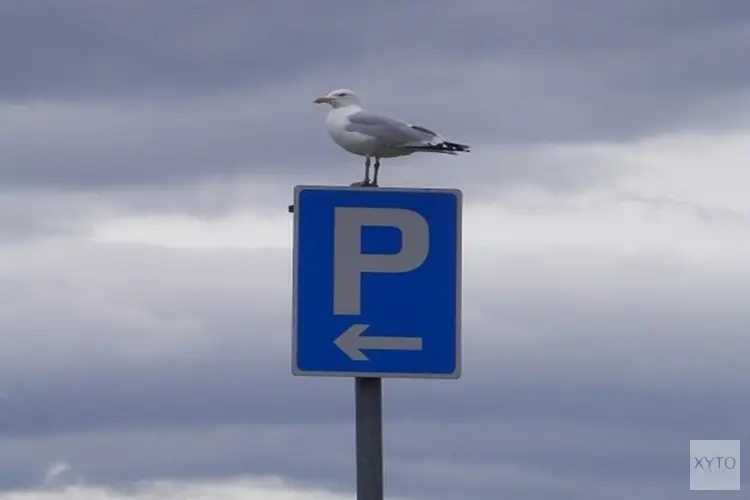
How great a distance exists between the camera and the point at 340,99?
1802 centimetres

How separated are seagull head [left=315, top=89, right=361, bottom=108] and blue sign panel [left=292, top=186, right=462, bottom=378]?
5.01 metres

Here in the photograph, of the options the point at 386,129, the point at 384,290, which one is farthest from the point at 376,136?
the point at 384,290

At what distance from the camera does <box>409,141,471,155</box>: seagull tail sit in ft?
52.7

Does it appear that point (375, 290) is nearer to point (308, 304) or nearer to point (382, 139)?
point (308, 304)

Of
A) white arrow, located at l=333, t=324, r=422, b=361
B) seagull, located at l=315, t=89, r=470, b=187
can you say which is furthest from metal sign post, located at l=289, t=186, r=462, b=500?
seagull, located at l=315, t=89, r=470, b=187

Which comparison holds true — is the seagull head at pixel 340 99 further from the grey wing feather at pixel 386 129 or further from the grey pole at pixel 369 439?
the grey pole at pixel 369 439

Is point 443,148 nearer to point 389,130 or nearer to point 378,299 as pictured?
point 389,130

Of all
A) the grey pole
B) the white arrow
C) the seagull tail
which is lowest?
the grey pole

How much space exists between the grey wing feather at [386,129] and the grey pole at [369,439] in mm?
4426

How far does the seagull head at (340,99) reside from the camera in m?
17.4

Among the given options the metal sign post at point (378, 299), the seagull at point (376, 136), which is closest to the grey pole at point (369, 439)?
the metal sign post at point (378, 299)

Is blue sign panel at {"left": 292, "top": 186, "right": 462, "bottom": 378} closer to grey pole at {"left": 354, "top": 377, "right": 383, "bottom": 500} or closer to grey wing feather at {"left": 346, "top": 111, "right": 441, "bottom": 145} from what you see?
grey pole at {"left": 354, "top": 377, "right": 383, "bottom": 500}

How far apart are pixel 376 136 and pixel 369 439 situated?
4.99 metres

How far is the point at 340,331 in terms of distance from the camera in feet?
39.4
